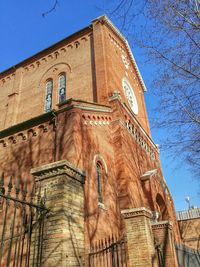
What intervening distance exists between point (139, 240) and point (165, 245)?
2507 mm

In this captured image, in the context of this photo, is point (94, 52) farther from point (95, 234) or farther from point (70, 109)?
point (95, 234)

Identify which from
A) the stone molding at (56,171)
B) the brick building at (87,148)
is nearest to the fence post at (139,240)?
the brick building at (87,148)

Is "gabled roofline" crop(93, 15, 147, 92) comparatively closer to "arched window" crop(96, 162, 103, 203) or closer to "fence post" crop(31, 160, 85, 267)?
"arched window" crop(96, 162, 103, 203)

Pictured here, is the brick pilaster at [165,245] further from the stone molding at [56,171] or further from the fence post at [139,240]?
the stone molding at [56,171]

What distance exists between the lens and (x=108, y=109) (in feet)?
41.7

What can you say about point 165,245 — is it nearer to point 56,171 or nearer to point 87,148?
point 87,148

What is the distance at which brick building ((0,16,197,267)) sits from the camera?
5.63 m

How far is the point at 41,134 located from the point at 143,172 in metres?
6.08

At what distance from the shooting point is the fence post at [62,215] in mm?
4884

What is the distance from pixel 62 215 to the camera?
510cm

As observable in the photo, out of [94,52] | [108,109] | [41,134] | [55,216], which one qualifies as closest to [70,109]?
[41,134]

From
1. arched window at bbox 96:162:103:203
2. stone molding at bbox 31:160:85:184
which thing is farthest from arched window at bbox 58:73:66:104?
stone molding at bbox 31:160:85:184

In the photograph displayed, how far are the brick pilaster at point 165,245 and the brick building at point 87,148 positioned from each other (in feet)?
0.10

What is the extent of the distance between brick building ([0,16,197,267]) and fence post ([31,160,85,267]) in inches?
0.7
